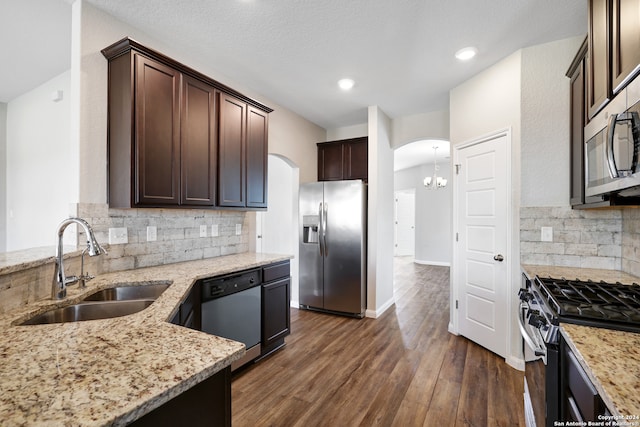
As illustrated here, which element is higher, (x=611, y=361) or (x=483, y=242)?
(x=483, y=242)

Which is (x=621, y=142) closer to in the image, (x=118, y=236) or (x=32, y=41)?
(x=118, y=236)

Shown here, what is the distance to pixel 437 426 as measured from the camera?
186cm

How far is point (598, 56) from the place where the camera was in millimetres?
1482

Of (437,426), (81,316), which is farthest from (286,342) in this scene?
(81,316)

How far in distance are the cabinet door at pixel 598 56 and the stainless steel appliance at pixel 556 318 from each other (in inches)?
36.7

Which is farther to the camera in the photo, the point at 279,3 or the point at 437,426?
the point at 279,3

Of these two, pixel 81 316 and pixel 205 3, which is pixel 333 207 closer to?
pixel 205 3

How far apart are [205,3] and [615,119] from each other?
2.45m

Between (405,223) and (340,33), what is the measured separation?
8507 millimetres

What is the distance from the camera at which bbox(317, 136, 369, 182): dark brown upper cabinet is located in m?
4.40

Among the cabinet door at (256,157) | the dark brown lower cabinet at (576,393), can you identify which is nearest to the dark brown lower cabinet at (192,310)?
the cabinet door at (256,157)

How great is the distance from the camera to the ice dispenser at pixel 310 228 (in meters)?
4.09

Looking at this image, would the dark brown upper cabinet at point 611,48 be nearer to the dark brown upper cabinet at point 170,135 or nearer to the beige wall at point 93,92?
the dark brown upper cabinet at point 170,135

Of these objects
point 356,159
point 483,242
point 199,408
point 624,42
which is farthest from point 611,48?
point 356,159
